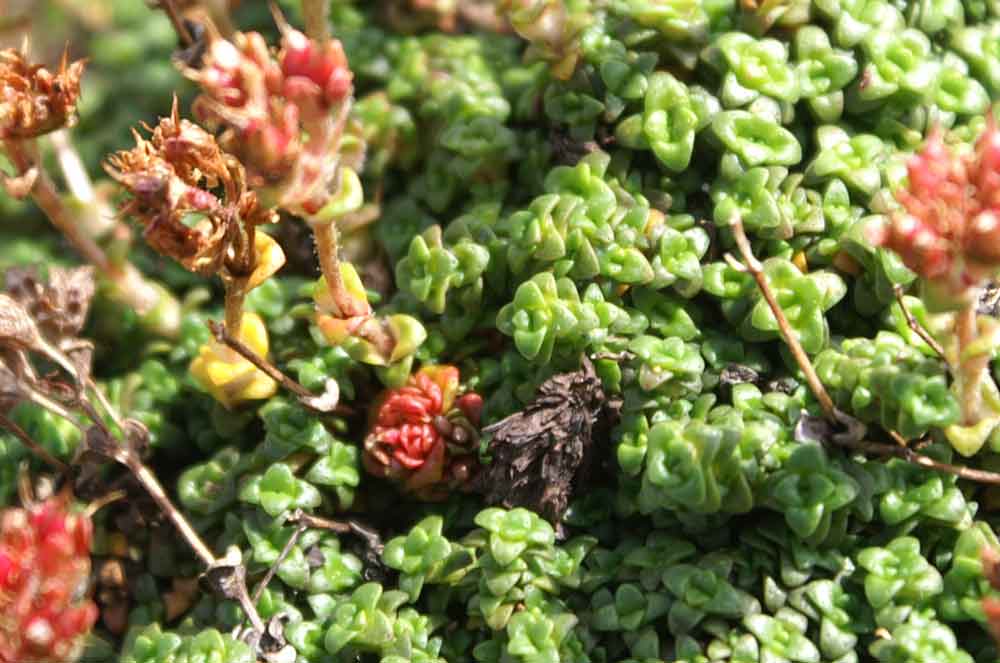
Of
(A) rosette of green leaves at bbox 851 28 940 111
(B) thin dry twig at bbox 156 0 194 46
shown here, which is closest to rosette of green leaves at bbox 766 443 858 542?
(A) rosette of green leaves at bbox 851 28 940 111

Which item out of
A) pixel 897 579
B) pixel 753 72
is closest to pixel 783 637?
pixel 897 579

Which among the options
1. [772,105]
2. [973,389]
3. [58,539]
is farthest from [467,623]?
[772,105]

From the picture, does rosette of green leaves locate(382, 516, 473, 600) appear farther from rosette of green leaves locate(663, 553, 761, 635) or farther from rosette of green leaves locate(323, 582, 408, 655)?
rosette of green leaves locate(663, 553, 761, 635)

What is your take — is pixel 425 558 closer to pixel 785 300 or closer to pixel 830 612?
pixel 830 612

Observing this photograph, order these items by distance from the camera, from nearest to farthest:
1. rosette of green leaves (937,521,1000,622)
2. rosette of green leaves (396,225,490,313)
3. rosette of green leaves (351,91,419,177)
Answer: rosette of green leaves (937,521,1000,622) < rosette of green leaves (396,225,490,313) < rosette of green leaves (351,91,419,177)

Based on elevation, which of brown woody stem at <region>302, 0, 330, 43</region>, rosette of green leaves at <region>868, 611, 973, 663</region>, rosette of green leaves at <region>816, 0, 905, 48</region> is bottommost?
rosette of green leaves at <region>868, 611, 973, 663</region>

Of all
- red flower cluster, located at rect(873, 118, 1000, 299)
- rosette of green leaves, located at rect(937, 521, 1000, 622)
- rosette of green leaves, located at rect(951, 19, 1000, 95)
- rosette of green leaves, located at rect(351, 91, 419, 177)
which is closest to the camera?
red flower cluster, located at rect(873, 118, 1000, 299)

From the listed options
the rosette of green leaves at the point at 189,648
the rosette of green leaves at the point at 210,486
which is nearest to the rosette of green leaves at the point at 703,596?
the rosette of green leaves at the point at 189,648
